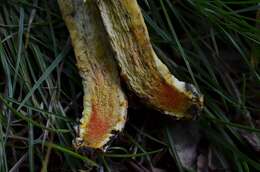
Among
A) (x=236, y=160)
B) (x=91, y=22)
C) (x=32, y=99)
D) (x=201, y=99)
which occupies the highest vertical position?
(x=91, y=22)

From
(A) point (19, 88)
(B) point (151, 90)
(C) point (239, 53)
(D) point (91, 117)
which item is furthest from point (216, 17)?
(A) point (19, 88)

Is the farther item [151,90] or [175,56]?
[175,56]

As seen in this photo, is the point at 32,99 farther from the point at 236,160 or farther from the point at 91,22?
the point at 236,160
